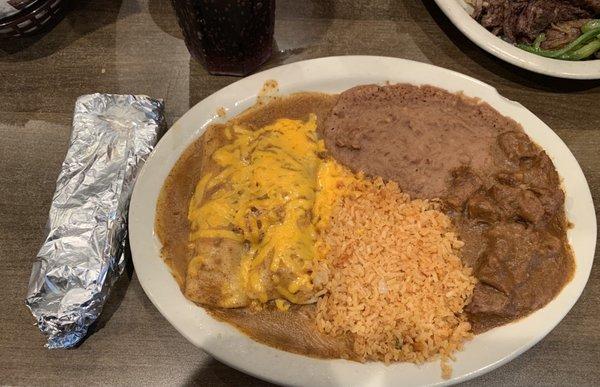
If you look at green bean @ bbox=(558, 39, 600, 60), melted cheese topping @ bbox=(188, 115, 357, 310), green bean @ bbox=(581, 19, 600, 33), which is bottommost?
melted cheese topping @ bbox=(188, 115, 357, 310)

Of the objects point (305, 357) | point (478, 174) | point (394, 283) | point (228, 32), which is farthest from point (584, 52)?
point (305, 357)

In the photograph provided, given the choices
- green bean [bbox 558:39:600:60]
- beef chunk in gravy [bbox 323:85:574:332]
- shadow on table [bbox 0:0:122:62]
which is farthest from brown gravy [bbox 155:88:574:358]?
shadow on table [bbox 0:0:122:62]

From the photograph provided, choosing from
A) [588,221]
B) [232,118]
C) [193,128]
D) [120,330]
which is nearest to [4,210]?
[120,330]

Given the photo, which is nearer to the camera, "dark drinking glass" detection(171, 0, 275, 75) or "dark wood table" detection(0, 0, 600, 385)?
"dark wood table" detection(0, 0, 600, 385)

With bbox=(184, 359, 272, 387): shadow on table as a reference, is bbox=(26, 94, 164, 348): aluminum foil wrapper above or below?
above

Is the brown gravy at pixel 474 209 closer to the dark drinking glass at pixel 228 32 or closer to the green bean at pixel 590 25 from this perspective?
the dark drinking glass at pixel 228 32

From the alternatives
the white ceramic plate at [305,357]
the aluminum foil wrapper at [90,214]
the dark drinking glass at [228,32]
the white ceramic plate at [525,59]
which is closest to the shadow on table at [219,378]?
the white ceramic plate at [305,357]

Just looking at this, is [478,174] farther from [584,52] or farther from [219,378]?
[219,378]

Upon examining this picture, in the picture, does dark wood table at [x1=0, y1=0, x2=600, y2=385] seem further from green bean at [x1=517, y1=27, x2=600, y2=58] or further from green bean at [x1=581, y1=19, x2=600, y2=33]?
green bean at [x1=581, y1=19, x2=600, y2=33]
